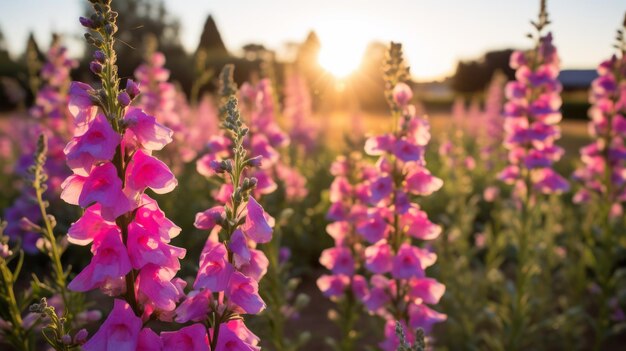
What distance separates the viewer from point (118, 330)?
4.29 ft

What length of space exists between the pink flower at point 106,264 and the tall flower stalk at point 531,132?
3148mm

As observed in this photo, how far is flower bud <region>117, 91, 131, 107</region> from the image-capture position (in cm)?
131

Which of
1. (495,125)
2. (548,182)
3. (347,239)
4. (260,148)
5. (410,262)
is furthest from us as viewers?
(495,125)

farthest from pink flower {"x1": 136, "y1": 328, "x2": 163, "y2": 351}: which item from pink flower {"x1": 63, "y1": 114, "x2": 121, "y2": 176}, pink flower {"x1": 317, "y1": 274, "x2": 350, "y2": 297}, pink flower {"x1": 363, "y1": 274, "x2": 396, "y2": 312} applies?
pink flower {"x1": 317, "y1": 274, "x2": 350, "y2": 297}

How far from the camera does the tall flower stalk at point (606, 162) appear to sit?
408 centimetres

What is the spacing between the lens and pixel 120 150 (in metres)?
1.35

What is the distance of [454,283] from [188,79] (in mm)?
26993

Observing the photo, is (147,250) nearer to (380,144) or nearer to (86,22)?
(86,22)

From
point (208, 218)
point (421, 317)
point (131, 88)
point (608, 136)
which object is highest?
point (131, 88)

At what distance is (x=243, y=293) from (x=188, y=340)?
0.56ft

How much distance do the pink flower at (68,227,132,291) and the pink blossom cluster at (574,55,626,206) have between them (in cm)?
386

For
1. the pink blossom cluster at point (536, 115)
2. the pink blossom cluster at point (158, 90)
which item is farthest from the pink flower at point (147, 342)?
the pink blossom cluster at point (158, 90)

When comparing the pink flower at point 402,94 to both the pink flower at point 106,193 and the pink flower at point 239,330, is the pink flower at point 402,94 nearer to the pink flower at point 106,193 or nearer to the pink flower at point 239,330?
the pink flower at point 239,330

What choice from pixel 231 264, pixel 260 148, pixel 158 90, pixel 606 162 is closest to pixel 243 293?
pixel 231 264
